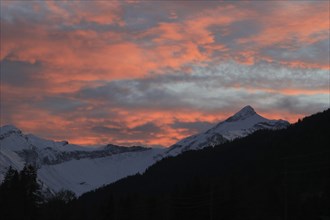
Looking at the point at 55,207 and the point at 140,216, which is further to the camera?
the point at 55,207

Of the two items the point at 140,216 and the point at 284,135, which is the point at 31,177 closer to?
the point at 140,216

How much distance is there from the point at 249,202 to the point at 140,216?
24.3m

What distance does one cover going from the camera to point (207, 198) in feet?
366

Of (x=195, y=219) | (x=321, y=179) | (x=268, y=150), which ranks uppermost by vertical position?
(x=268, y=150)

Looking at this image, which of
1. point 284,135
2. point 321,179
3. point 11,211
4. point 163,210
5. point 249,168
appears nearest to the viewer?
point 11,211

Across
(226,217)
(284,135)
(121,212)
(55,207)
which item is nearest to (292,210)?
(226,217)

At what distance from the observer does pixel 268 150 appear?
7776 inches

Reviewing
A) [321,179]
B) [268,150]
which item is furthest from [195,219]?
[268,150]

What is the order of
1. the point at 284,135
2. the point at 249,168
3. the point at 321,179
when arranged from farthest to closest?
1. the point at 284,135
2. the point at 249,168
3. the point at 321,179

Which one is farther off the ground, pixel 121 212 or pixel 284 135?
pixel 284 135

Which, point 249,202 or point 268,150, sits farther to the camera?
point 268,150

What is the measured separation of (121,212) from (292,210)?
107 feet

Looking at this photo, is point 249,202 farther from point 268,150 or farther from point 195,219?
point 268,150

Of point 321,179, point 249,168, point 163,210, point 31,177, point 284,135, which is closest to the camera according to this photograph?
point 31,177
